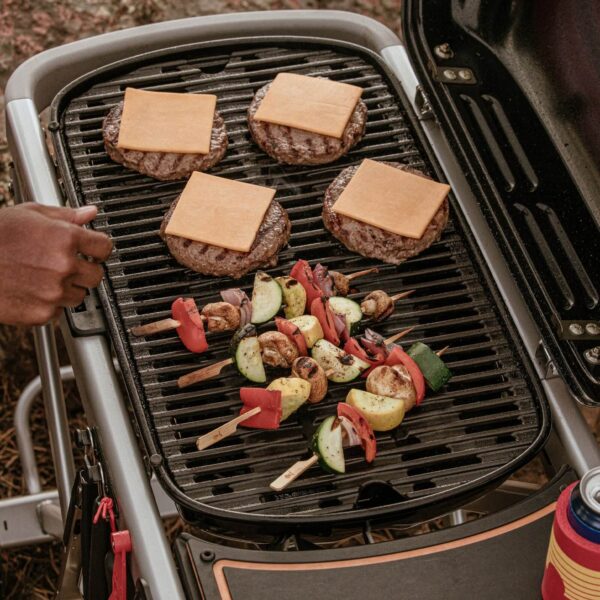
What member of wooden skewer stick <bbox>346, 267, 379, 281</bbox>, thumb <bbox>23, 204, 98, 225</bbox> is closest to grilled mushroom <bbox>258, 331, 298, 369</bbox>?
wooden skewer stick <bbox>346, 267, 379, 281</bbox>

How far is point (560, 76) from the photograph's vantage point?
2.20 metres

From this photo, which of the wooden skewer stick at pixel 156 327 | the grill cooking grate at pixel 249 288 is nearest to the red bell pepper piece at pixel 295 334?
the grill cooking grate at pixel 249 288

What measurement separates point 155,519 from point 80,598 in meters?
0.58

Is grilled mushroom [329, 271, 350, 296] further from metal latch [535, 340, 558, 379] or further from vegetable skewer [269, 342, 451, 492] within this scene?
metal latch [535, 340, 558, 379]

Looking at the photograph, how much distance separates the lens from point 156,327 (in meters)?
2.01

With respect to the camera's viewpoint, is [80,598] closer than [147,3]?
Yes

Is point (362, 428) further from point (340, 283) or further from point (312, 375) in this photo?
point (340, 283)

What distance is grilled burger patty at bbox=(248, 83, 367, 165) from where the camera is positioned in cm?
233

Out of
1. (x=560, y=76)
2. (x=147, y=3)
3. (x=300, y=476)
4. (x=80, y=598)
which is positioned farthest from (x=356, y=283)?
(x=147, y=3)

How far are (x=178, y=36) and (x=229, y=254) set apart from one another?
0.82m

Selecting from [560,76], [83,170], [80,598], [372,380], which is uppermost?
[560,76]

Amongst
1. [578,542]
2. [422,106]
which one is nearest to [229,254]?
[422,106]

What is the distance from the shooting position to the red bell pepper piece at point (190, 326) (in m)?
2.00

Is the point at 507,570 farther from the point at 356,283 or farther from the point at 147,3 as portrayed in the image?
the point at 147,3
